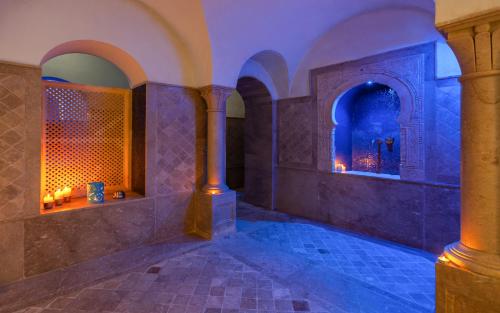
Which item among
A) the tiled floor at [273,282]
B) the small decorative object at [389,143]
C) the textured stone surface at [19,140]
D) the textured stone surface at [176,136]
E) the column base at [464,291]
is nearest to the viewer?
the column base at [464,291]

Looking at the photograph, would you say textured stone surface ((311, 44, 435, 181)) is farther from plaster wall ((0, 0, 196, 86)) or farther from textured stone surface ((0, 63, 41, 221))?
textured stone surface ((0, 63, 41, 221))

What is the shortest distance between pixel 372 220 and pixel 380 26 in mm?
3966

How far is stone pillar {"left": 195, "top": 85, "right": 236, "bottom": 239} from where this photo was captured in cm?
539

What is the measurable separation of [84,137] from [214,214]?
279 centimetres

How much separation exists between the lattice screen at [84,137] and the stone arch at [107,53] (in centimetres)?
49

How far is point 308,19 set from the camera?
566 cm

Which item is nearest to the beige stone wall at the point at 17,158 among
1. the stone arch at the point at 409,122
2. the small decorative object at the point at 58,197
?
the small decorative object at the point at 58,197

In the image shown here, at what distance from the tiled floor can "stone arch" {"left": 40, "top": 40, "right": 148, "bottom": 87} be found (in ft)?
11.0

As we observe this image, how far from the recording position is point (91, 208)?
14.4ft

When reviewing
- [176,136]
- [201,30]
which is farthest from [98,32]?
[176,136]

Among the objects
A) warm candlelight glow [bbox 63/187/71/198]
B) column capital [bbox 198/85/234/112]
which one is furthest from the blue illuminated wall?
warm candlelight glow [bbox 63/187/71/198]

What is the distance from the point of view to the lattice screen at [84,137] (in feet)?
14.9

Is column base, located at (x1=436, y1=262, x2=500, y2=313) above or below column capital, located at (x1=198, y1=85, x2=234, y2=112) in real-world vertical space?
below

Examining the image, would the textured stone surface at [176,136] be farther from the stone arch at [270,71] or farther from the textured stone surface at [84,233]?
the stone arch at [270,71]
